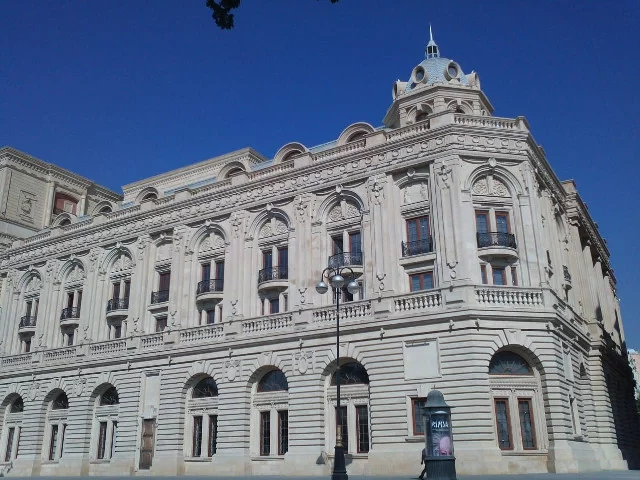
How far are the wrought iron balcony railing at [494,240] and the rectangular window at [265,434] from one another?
14974mm

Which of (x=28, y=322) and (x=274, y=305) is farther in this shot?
(x=28, y=322)

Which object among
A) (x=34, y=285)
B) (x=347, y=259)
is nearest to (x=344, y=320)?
(x=347, y=259)

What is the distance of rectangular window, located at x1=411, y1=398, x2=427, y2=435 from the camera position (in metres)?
29.8

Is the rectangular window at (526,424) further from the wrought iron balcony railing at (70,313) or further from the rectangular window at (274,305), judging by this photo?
the wrought iron balcony railing at (70,313)

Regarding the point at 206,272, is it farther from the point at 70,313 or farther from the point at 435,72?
the point at 435,72

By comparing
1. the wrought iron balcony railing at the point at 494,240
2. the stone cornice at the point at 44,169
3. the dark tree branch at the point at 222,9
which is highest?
the stone cornice at the point at 44,169

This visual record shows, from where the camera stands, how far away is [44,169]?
61.3 meters

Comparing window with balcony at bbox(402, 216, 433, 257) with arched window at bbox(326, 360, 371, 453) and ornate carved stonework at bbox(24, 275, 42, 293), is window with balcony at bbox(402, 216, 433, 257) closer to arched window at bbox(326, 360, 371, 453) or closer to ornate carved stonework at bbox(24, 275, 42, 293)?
arched window at bbox(326, 360, 371, 453)

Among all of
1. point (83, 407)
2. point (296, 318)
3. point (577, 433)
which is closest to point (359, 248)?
point (296, 318)

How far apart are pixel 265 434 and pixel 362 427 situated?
20.0ft

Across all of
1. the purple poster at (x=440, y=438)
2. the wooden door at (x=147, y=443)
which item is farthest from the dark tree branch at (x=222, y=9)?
the wooden door at (x=147, y=443)

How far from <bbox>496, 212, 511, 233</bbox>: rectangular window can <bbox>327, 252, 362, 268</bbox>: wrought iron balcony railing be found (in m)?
7.67

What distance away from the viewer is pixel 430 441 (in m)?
20.5

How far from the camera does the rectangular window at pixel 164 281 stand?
4253 cm
